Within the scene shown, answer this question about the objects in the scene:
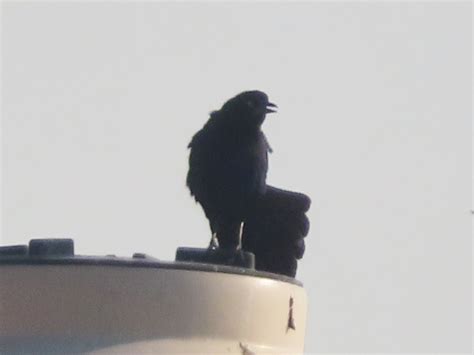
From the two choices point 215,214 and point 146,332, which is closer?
point 146,332

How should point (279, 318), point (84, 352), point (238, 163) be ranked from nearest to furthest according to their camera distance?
point (84, 352) < point (279, 318) < point (238, 163)

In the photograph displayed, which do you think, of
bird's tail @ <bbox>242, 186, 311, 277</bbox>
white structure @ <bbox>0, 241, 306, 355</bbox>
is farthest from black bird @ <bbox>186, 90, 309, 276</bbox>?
white structure @ <bbox>0, 241, 306, 355</bbox>

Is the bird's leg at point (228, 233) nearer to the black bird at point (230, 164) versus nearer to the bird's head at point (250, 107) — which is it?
the black bird at point (230, 164)

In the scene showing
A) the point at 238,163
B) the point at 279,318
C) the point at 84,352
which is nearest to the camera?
the point at 84,352

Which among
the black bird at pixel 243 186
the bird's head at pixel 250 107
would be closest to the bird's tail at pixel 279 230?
the black bird at pixel 243 186

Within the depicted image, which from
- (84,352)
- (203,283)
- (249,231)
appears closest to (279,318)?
(203,283)

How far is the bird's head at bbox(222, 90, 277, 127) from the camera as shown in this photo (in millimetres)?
11719

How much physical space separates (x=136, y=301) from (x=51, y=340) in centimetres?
52

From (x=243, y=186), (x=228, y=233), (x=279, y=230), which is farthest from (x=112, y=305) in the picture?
(x=228, y=233)

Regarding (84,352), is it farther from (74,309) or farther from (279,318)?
(279,318)

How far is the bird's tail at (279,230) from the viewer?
36.1 feet

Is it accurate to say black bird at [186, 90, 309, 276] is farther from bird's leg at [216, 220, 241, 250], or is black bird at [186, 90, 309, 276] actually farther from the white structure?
the white structure

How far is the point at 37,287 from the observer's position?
8.24m

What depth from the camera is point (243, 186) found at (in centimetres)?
1140
